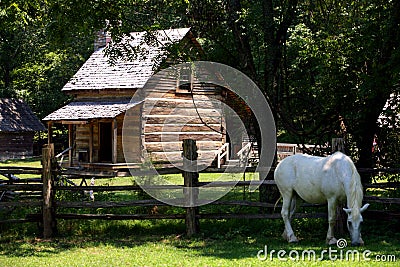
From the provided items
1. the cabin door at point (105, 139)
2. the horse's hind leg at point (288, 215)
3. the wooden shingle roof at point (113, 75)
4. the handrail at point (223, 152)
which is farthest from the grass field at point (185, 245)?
the cabin door at point (105, 139)

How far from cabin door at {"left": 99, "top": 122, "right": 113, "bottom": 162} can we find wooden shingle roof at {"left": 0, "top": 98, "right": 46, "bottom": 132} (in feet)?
39.2

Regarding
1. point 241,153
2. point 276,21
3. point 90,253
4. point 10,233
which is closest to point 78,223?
point 10,233

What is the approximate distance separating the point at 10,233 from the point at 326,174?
6.73 m

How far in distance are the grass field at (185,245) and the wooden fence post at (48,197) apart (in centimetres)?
28

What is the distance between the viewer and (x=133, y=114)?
30000mm

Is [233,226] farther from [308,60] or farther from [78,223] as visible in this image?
[308,60]

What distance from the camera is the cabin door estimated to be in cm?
3294

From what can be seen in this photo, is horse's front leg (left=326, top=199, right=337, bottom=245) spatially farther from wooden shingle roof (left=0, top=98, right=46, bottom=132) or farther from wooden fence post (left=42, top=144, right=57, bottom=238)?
wooden shingle roof (left=0, top=98, right=46, bottom=132)

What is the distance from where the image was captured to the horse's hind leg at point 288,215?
445 inches

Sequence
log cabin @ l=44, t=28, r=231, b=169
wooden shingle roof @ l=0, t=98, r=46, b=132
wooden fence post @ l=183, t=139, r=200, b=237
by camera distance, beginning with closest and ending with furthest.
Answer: wooden fence post @ l=183, t=139, r=200, b=237 < log cabin @ l=44, t=28, r=231, b=169 < wooden shingle roof @ l=0, t=98, r=46, b=132
